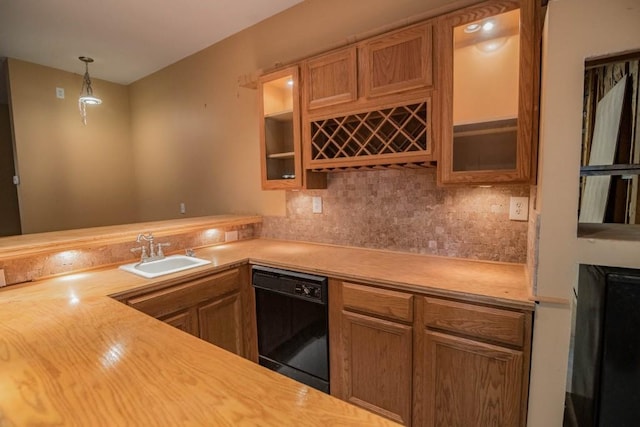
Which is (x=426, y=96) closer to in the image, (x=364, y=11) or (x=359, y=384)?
(x=364, y=11)

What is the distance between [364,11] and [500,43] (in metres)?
0.99

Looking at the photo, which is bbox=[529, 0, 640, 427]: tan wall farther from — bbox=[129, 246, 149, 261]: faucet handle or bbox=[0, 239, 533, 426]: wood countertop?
bbox=[129, 246, 149, 261]: faucet handle

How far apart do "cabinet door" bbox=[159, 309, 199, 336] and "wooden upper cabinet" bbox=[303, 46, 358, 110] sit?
148cm

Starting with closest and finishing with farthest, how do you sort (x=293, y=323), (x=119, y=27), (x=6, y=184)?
(x=293, y=323) → (x=119, y=27) → (x=6, y=184)

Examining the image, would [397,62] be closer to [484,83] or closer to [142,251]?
[484,83]

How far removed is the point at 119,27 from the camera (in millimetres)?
2678

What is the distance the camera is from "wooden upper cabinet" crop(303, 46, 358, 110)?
187 centimetres

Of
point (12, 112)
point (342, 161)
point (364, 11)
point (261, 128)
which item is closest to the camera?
point (342, 161)

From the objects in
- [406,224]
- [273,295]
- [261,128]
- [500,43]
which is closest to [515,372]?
[406,224]

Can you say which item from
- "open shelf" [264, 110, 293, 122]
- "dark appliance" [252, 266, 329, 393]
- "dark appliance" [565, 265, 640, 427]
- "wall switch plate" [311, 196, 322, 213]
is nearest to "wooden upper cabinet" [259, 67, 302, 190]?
"open shelf" [264, 110, 293, 122]

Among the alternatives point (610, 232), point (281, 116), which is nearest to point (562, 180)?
point (610, 232)

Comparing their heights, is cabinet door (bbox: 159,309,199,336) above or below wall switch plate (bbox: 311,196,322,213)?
below

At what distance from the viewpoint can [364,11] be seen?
6.95 ft

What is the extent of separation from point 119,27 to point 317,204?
2.28 metres
